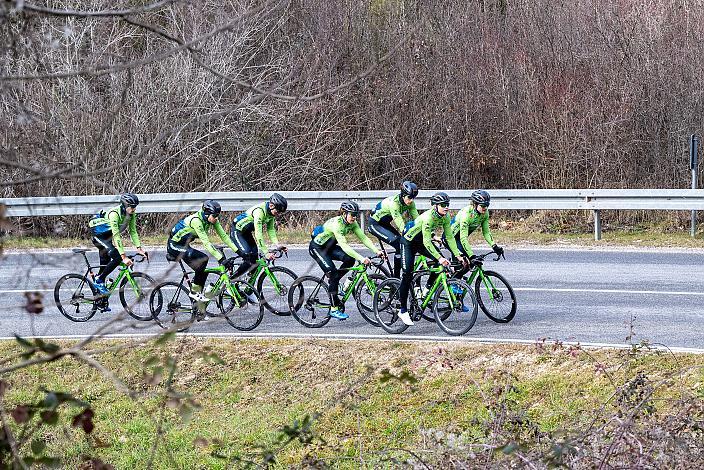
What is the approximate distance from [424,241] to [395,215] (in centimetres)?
152

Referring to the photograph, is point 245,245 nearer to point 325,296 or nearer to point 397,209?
point 325,296

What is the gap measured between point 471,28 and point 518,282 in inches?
466

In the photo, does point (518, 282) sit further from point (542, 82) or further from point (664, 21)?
point (664, 21)

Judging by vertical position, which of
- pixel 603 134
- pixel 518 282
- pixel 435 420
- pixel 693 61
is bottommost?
pixel 435 420

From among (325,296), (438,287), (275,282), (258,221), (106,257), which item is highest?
(258,221)

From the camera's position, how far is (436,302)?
42.5 feet

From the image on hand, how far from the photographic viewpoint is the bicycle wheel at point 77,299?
1405 cm

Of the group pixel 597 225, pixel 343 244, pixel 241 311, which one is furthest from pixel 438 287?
pixel 597 225

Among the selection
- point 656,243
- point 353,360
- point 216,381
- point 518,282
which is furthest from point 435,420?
point 656,243

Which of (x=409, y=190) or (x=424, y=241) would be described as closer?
(x=424, y=241)

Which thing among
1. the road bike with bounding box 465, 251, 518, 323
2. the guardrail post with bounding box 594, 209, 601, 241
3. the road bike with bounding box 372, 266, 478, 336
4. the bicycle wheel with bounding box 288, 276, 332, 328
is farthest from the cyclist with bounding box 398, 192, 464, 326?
the guardrail post with bounding box 594, 209, 601, 241

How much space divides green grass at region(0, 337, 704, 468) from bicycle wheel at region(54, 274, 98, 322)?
1.53 m

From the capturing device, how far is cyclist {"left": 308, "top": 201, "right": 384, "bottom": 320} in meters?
13.4

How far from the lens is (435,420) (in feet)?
35.6
